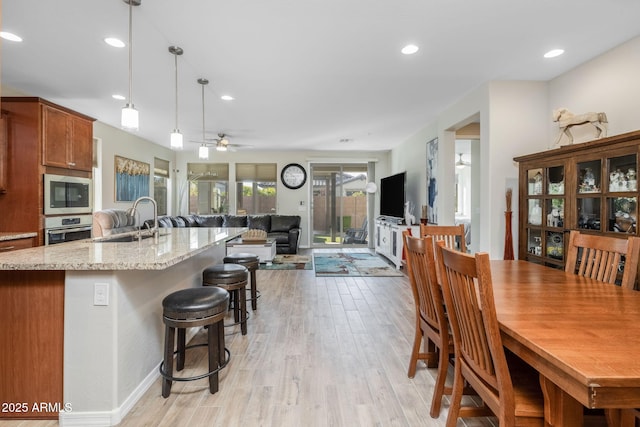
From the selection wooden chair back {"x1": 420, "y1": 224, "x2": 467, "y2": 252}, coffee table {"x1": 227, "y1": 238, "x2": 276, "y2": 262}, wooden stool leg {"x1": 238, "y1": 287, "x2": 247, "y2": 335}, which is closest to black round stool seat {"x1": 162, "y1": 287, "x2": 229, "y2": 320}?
wooden stool leg {"x1": 238, "y1": 287, "x2": 247, "y2": 335}

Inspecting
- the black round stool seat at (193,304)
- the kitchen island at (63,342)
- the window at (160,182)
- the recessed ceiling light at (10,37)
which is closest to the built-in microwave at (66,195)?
the recessed ceiling light at (10,37)

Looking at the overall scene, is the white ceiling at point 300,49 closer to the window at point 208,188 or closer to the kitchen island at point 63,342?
the kitchen island at point 63,342

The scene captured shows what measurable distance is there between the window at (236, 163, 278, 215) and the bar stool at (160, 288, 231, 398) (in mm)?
6592

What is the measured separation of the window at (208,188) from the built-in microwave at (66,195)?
4.26 metres

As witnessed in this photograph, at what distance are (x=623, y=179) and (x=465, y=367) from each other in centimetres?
202

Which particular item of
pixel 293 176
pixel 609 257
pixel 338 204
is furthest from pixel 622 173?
pixel 293 176

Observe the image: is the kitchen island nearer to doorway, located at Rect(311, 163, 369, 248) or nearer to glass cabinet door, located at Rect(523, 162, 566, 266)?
glass cabinet door, located at Rect(523, 162, 566, 266)

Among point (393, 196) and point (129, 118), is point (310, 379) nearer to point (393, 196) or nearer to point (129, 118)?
point (129, 118)

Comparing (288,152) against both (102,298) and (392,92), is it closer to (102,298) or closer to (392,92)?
(392,92)

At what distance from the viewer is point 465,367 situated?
158 cm

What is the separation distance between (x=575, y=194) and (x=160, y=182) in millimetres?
8023

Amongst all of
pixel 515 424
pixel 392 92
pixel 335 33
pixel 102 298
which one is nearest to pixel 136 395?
pixel 102 298

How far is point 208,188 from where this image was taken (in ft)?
28.2

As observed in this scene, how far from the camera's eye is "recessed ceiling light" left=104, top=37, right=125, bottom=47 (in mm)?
2719
